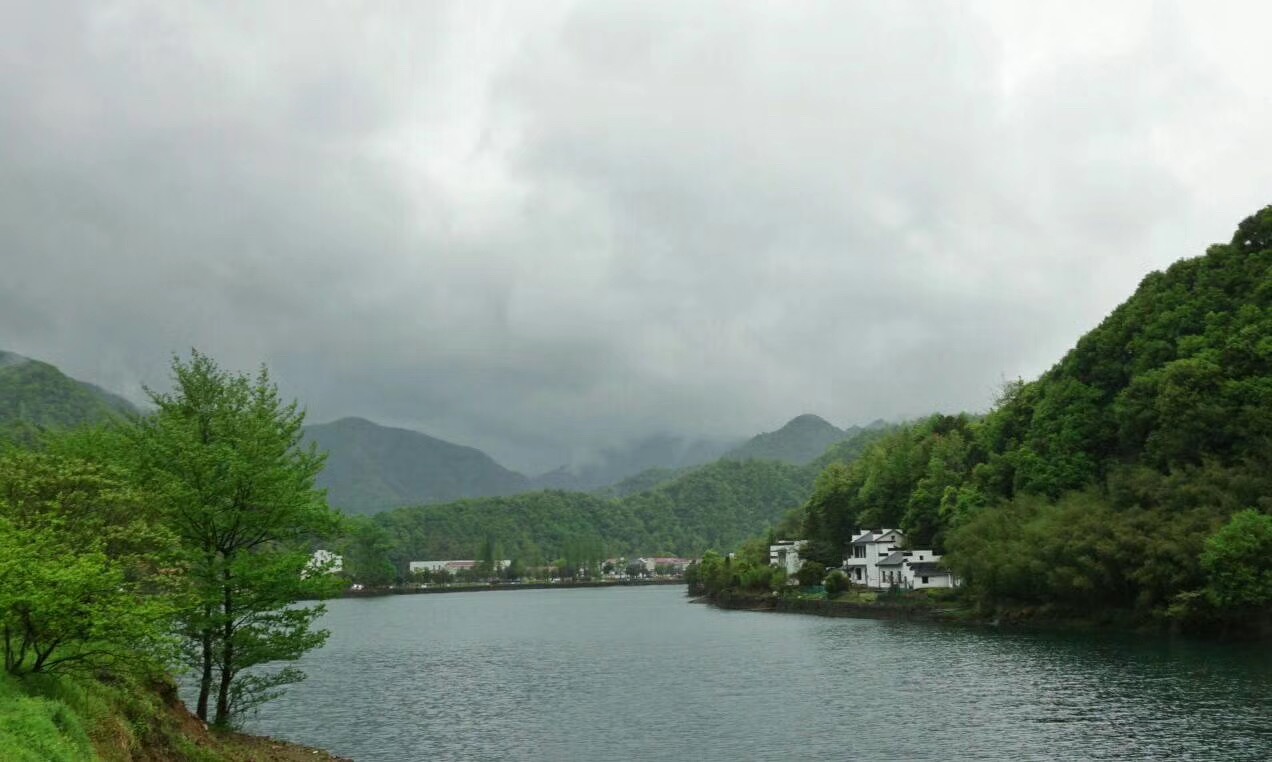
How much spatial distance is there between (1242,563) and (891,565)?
219 feet

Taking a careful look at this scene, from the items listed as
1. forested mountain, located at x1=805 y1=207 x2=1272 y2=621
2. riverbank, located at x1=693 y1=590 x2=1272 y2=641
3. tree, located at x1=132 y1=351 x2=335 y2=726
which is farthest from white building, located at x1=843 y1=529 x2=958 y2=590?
tree, located at x1=132 y1=351 x2=335 y2=726

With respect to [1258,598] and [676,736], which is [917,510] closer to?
[1258,598]

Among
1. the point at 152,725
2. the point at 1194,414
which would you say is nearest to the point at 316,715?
the point at 152,725

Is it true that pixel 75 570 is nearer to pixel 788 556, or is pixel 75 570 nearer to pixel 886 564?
pixel 886 564

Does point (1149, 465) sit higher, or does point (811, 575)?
point (1149, 465)

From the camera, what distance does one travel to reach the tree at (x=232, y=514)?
3130cm

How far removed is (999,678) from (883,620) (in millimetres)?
52574

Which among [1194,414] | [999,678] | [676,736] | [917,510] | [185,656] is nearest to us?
[185,656]

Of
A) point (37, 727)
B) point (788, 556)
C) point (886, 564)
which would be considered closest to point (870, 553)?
point (886, 564)

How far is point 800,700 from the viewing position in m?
52.3

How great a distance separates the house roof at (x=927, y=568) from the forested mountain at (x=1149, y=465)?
995cm

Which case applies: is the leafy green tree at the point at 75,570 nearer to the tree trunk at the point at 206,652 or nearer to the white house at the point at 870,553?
the tree trunk at the point at 206,652

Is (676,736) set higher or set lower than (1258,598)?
lower

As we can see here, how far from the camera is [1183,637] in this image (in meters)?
70.6
